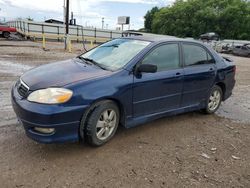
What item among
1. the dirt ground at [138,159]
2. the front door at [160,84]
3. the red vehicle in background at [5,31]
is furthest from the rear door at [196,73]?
the red vehicle in background at [5,31]

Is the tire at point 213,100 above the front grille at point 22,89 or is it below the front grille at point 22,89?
below

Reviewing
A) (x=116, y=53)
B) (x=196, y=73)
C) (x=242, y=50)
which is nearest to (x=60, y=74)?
(x=116, y=53)

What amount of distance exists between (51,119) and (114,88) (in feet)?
3.25

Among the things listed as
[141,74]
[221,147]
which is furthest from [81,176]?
[221,147]

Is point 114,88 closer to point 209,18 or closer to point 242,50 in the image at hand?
point 242,50

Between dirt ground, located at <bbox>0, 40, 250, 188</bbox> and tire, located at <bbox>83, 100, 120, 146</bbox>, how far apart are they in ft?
0.49

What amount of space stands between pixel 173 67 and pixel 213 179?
2055 millimetres

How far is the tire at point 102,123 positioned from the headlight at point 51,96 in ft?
1.50

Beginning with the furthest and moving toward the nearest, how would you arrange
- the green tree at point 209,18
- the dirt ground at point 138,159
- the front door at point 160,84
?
the green tree at point 209,18, the front door at point 160,84, the dirt ground at point 138,159

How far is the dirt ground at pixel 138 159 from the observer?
3.18 metres

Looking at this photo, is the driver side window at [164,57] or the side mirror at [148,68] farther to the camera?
the driver side window at [164,57]

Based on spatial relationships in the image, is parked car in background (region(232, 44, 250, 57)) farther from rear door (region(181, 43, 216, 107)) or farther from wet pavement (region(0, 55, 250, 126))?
rear door (region(181, 43, 216, 107))

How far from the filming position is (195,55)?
5219 mm

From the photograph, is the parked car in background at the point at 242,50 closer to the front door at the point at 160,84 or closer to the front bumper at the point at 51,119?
the front door at the point at 160,84
